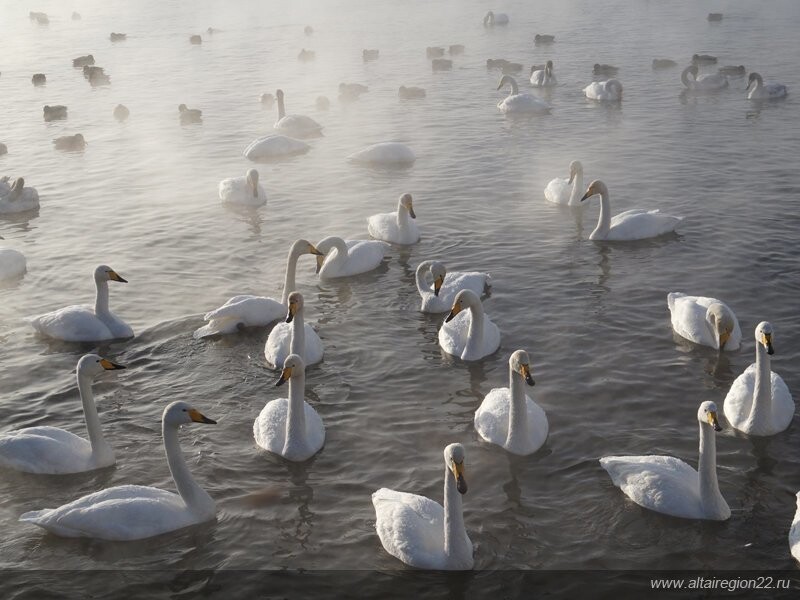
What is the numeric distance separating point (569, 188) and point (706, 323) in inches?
311

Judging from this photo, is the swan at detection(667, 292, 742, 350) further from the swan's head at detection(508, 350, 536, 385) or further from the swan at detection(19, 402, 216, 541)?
the swan at detection(19, 402, 216, 541)

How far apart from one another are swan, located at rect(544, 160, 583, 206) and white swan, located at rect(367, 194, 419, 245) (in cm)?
382

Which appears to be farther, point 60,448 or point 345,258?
point 345,258

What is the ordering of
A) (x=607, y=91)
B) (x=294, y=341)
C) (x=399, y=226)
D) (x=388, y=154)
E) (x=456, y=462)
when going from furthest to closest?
(x=607, y=91), (x=388, y=154), (x=399, y=226), (x=294, y=341), (x=456, y=462)

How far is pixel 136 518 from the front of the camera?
413 inches

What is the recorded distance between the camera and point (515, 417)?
11961mm

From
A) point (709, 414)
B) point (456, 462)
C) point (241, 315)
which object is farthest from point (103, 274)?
point (709, 414)

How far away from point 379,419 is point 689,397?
4.29m

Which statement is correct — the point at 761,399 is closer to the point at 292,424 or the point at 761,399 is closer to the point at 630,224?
the point at 292,424

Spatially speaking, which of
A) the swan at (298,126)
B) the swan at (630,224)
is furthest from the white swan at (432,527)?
the swan at (298,126)

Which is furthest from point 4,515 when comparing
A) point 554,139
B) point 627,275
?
point 554,139

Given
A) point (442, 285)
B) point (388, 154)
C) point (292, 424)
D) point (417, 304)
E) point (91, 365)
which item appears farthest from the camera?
point (388, 154)

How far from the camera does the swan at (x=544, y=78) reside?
118 feet

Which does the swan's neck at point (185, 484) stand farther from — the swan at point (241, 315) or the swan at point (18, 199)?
the swan at point (18, 199)
